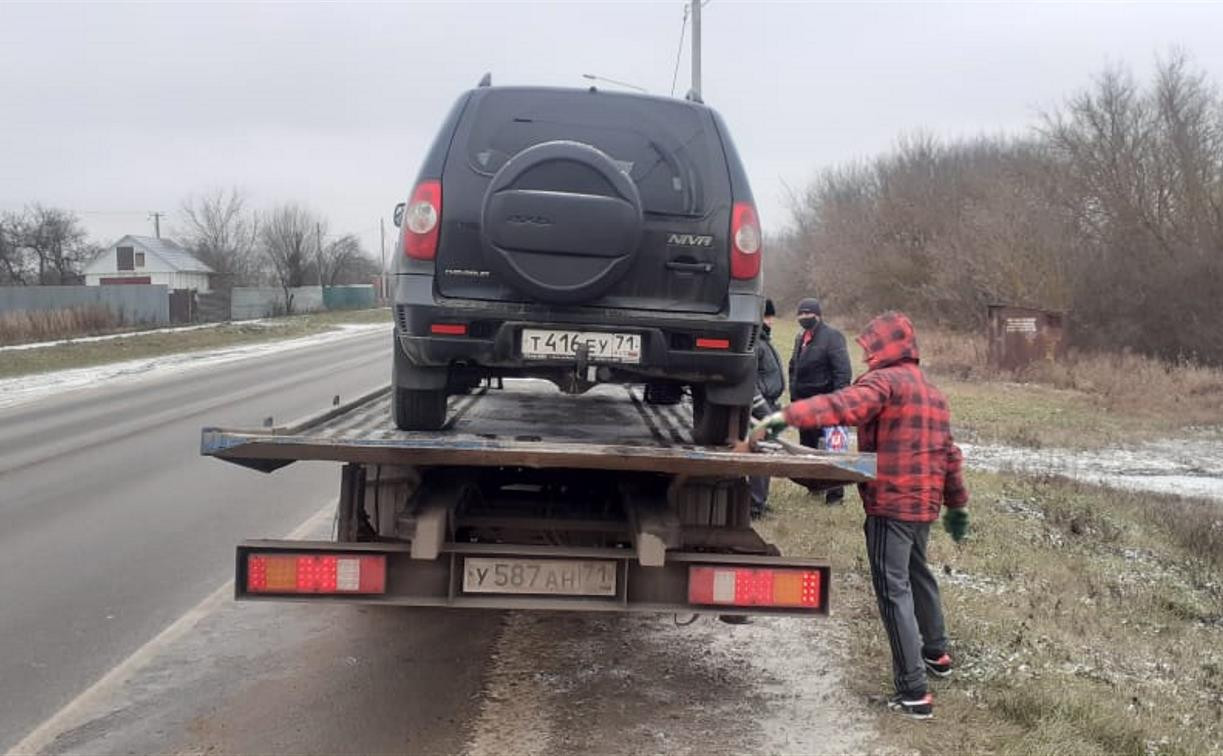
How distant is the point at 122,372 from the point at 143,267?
203ft

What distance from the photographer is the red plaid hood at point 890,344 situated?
4480 millimetres

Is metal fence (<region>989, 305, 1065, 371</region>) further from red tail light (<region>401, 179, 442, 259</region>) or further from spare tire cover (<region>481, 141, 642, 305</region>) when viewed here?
red tail light (<region>401, 179, 442, 259</region>)

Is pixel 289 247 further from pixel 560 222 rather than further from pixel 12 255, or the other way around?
pixel 560 222

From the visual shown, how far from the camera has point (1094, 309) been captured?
2612 centimetres

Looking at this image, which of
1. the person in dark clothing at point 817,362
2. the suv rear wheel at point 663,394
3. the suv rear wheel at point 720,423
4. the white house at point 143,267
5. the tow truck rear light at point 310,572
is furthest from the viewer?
the white house at point 143,267

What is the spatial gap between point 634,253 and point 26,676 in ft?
10.9

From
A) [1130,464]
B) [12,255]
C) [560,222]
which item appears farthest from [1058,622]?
[12,255]

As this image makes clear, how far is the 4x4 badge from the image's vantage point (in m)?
4.52

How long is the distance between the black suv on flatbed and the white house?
79047 millimetres

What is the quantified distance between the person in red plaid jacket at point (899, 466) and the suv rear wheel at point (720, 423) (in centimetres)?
56

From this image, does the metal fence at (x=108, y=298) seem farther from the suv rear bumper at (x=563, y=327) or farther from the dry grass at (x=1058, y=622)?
the suv rear bumper at (x=563, y=327)

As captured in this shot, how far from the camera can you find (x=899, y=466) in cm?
438

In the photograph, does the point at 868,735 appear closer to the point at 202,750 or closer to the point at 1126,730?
the point at 1126,730

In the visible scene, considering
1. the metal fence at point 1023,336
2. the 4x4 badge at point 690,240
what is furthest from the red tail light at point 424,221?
the metal fence at point 1023,336
